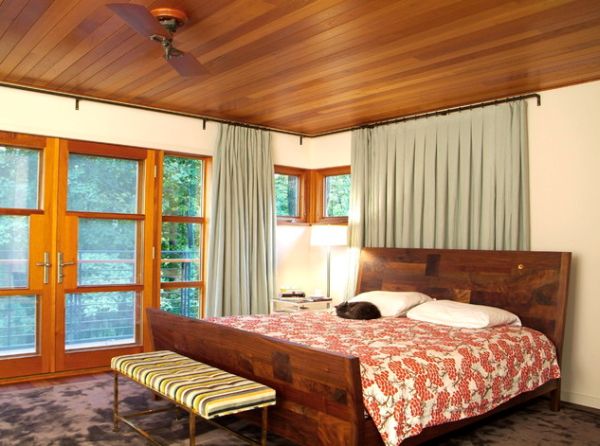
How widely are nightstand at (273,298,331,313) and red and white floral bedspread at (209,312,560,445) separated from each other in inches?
45.7

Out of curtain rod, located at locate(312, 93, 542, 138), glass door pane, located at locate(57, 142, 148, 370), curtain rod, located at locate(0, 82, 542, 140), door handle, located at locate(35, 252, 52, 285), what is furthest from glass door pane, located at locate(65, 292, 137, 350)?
curtain rod, located at locate(312, 93, 542, 138)

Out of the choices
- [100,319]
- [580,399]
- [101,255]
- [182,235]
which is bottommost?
[580,399]

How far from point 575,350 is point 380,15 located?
286 centimetres

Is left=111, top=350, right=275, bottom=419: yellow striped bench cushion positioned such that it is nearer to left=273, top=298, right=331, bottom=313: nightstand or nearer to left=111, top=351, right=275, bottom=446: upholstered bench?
left=111, top=351, right=275, bottom=446: upholstered bench

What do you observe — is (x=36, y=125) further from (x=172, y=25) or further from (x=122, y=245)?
(x=172, y=25)

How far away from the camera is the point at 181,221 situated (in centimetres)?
554

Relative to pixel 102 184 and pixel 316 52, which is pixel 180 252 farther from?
pixel 316 52

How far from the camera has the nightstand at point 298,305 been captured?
5655mm

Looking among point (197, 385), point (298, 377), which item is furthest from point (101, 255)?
point (298, 377)

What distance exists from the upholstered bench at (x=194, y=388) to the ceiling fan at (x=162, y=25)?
170 cm

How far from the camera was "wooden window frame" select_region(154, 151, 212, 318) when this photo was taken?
209 inches

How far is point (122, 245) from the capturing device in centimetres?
516

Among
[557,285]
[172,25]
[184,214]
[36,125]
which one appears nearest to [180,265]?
[184,214]

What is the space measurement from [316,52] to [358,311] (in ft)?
6.42
